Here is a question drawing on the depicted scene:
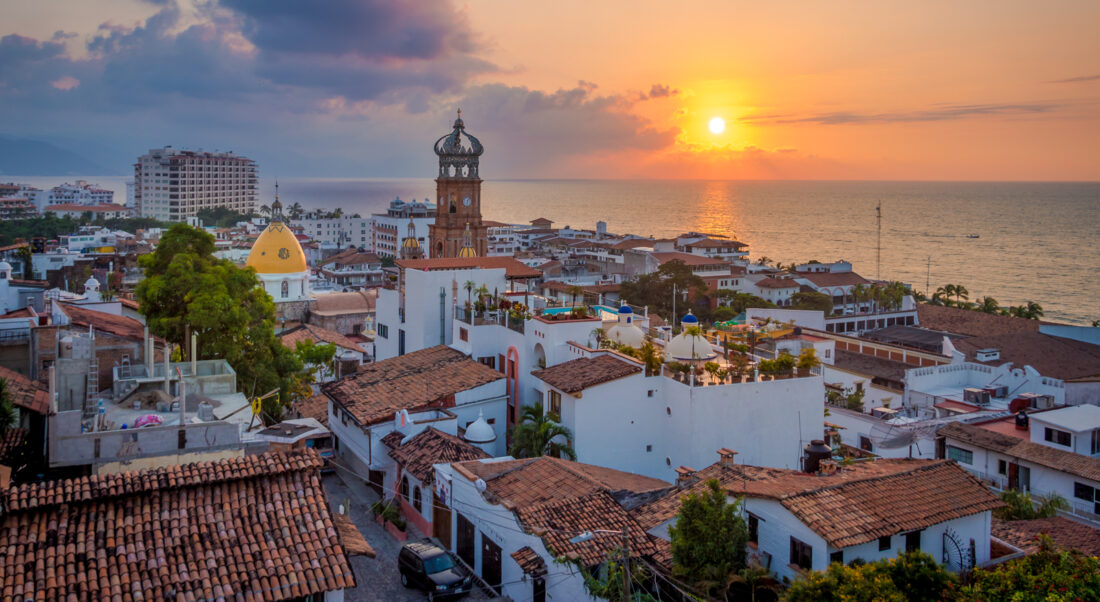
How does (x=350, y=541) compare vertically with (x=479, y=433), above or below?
above

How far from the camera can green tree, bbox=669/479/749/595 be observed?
12.8 meters

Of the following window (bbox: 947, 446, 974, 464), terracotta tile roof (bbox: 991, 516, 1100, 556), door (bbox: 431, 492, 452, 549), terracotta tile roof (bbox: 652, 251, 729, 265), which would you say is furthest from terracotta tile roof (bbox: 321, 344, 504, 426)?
terracotta tile roof (bbox: 652, 251, 729, 265)

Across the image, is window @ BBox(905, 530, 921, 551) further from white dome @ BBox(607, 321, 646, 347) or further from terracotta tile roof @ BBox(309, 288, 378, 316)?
terracotta tile roof @ BBox(309, 288, 378, 316)

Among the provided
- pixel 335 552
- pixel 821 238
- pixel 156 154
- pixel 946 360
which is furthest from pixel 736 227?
pixel 335 552

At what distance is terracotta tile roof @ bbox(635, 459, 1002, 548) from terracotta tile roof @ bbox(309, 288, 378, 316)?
35.7 metres

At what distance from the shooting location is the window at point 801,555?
524 inches

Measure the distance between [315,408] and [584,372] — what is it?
10.7 metres

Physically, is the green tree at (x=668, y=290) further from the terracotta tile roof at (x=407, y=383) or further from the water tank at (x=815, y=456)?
the water tank at (x=815, y=456)

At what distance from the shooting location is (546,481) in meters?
16.6

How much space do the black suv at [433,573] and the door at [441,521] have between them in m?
1.99

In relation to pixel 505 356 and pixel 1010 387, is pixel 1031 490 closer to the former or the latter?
pixel 1010 387

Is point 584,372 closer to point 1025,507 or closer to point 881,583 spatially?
point 1025,507

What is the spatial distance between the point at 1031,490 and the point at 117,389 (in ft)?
70.0

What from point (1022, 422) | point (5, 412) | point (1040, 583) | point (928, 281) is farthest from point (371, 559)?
point (928, 281)
